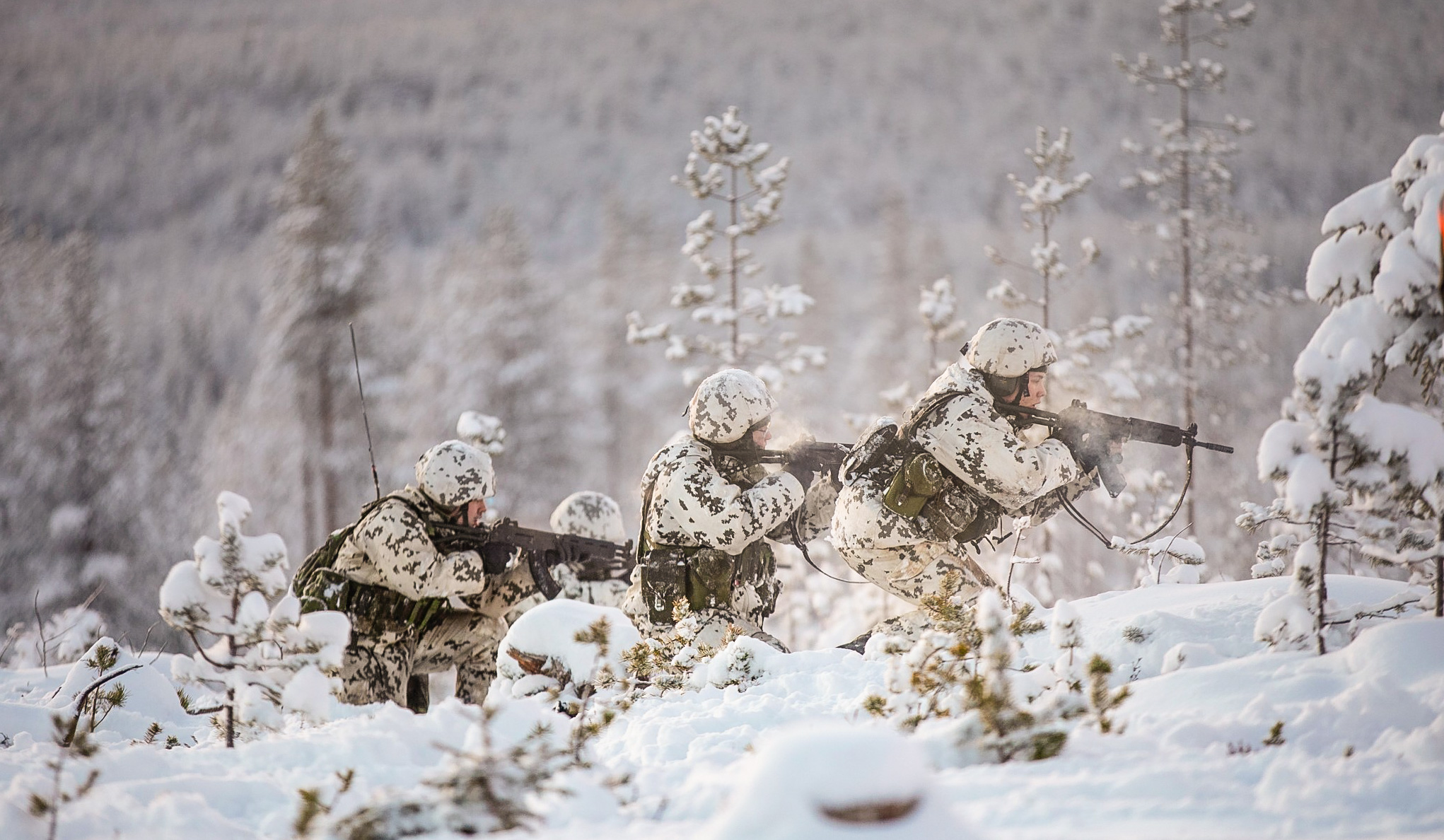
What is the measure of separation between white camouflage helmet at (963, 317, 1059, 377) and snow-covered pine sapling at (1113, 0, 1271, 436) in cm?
1091

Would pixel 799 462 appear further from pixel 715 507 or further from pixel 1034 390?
pixel 1034 390

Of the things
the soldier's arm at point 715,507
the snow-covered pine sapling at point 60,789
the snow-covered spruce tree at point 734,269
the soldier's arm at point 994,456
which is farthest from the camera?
the snow-covered spruce tree at point 734,269

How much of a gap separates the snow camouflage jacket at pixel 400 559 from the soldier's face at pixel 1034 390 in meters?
4.54

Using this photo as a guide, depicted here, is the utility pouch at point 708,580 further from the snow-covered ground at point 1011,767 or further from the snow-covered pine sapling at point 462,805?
the snow-covered pine sapling at point 462,805

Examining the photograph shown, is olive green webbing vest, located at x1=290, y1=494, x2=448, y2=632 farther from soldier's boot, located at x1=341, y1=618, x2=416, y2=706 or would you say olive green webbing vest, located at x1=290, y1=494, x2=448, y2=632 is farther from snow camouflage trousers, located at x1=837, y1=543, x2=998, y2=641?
snow camouflage trousers, located at x1=837, y1=543, x2=998, y2=641

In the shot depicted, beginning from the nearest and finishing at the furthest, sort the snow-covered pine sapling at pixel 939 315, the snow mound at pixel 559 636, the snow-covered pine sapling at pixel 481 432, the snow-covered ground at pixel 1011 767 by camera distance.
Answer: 1. the snow-covered ground at pixel 1011 767
2. the snow mound at pixel 559 636
3. the snow-covered pine sapling at pixel 481 432
4. the snow-covered pine sapling at pixel 939 315

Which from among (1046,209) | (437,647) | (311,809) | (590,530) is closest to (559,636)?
(311,809)

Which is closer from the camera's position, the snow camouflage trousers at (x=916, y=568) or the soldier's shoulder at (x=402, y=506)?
the snow camouflage trousers at (x=916, y=568)

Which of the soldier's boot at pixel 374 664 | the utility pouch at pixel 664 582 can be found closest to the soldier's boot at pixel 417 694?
the soldier's boot at pixel 374 664

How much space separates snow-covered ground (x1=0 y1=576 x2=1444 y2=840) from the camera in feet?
7.95

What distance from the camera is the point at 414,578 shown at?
23.6 ft

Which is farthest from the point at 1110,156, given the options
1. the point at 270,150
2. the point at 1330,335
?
the point at 270,150

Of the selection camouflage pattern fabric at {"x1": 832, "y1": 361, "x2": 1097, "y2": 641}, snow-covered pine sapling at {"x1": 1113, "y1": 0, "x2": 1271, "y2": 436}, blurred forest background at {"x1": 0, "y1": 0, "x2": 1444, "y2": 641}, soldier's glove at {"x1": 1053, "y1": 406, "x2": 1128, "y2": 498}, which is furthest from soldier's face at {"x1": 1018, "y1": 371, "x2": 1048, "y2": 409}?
snow-covered pine sapling at {"x1": 1113, "y1": 0, "x2": 1271, "y2": 436}

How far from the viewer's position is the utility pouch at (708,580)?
685cm
